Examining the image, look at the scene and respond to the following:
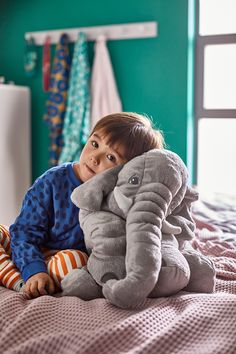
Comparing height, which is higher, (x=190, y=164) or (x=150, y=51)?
(x=150, y=51)

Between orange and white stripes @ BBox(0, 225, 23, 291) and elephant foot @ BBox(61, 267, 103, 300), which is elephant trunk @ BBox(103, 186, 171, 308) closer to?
elephant foot @ BBox(61, 267, 103, 300)

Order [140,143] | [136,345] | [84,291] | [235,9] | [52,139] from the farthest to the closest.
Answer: [52,139] → [235,9] → [140,143] → [84,291] → [136,345]

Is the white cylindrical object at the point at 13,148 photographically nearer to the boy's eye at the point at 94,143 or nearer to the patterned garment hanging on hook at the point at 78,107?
the patterned garment hanging on hook at the point at 78,107

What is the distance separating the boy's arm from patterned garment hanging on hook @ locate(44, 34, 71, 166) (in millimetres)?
2413

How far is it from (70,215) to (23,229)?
13cm

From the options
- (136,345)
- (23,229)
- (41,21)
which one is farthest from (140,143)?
(41,21)

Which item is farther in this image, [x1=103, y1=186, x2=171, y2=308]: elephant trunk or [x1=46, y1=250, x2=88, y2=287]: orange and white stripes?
[x1=46, y1=250, x2=88, y2=287]: orange and white stripes

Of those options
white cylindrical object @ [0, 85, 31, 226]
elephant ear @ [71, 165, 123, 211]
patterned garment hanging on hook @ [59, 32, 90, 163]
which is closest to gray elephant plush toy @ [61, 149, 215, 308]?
elephant ear @ [71, 165, 123, 211]

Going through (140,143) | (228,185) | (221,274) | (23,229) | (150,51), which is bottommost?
(228,185)

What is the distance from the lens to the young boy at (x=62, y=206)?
4.16 feet

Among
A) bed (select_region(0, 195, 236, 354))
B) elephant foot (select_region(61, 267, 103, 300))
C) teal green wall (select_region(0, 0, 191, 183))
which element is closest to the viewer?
bed (select_region(0, 195, 236, 354))

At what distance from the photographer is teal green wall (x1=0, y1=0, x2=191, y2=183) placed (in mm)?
3387

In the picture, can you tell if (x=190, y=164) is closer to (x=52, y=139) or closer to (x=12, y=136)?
(x=52, y=139)

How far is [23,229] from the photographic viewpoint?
1.35m
